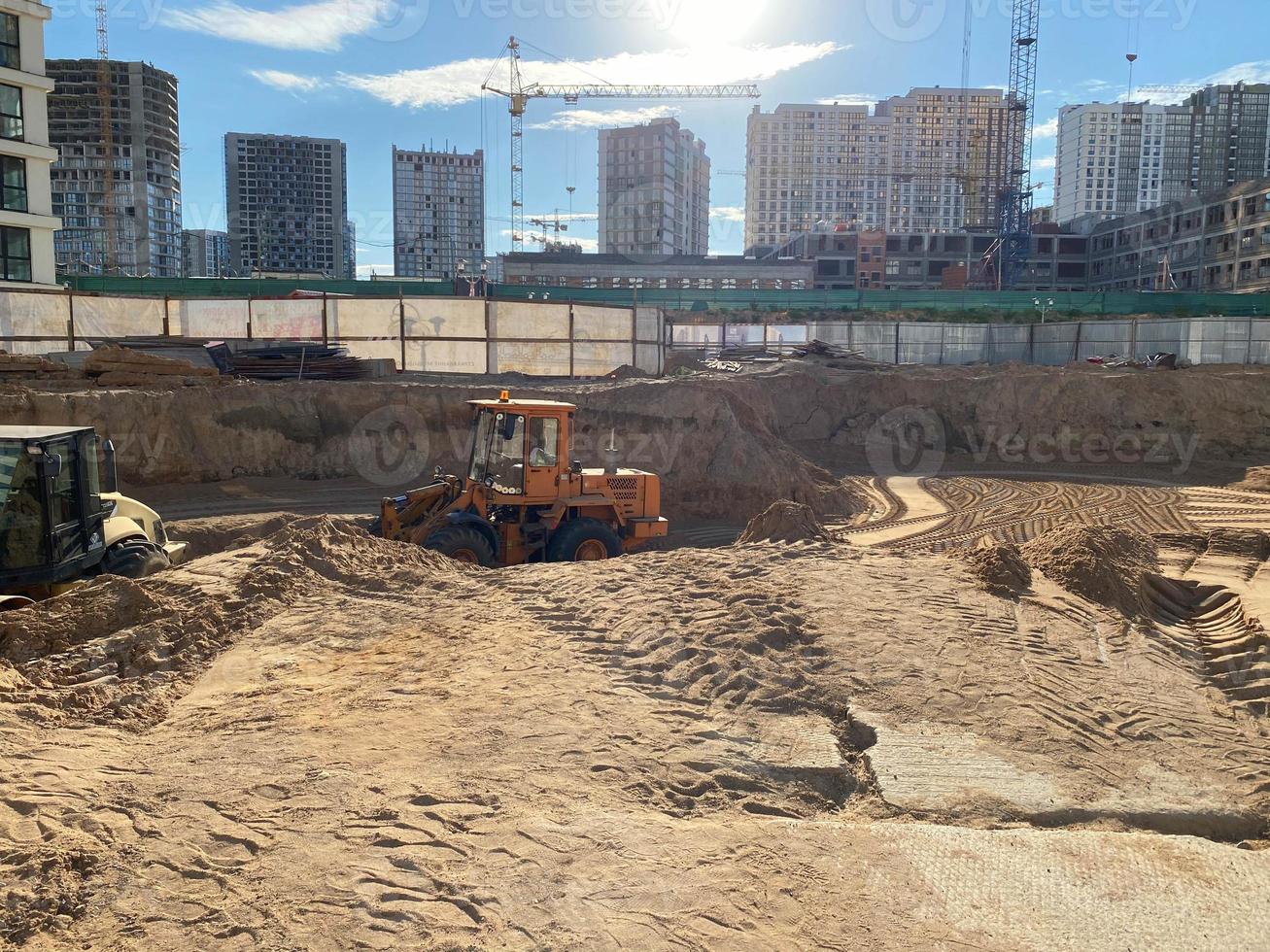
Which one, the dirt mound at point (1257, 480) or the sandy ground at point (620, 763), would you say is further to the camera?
the dirt mound at point (1257, 480)

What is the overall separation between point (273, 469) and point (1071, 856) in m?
16.3

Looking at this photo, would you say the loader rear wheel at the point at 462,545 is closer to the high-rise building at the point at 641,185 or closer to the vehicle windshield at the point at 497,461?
the vehicle windshield at the point at 497,461

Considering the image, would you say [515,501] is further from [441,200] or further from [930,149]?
[930,149]

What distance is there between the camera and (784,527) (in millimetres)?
11703

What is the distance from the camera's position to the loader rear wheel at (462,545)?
10.4 m

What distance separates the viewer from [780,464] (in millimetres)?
17969

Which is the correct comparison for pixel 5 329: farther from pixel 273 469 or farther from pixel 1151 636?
pixel 1151 636

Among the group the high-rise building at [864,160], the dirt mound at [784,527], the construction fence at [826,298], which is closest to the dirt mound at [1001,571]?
the dirt mound at [784,527]

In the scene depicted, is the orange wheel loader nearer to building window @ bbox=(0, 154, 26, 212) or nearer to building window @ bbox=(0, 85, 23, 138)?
building window @ bbox=(0, 154, 26, 212)

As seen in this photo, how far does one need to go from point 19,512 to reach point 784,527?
823 cm

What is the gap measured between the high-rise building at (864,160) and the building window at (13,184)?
4734 inches

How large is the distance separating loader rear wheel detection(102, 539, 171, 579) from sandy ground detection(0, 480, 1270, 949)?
75 cm

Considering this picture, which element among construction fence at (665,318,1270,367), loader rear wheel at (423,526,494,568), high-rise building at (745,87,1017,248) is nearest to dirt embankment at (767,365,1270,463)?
construction fence at (665,318,1270,367)

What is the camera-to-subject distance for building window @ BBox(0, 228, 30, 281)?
2953 centimetres
